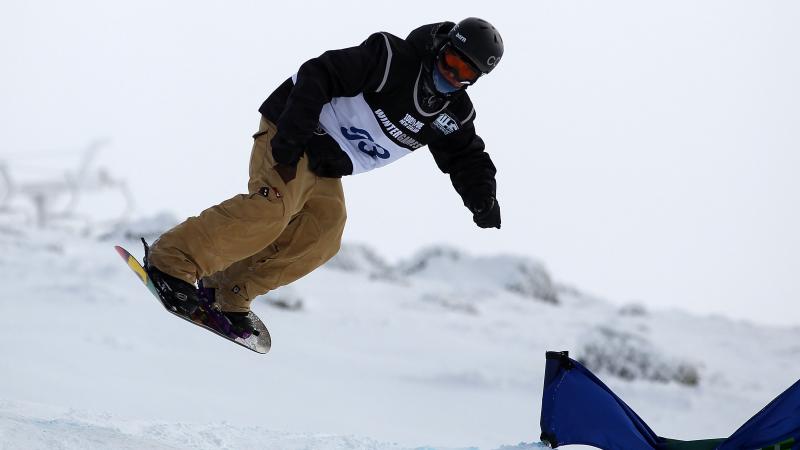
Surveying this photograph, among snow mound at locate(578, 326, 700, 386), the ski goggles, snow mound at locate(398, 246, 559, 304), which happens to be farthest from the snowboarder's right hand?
snow mound at locate(398, 246, 559, 304)

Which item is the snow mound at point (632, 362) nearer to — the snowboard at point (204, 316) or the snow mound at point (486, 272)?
the snow mound at point (486, 272)

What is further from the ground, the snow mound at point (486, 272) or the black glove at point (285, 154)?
the snow mound at point (486, 272)

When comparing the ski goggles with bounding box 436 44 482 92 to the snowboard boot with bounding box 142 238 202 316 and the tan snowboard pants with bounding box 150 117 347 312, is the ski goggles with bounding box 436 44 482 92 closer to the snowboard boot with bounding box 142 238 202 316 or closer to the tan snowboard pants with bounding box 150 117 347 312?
the tan snowboard pants with bounding box 150 117 347 312

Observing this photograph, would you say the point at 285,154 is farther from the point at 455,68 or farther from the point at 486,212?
the point at 486,212

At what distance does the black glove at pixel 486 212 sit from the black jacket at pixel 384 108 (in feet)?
0.10

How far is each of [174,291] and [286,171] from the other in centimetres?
63

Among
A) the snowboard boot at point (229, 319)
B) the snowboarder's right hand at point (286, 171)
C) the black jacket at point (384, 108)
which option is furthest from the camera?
the snowboard boot at point (229, 319)

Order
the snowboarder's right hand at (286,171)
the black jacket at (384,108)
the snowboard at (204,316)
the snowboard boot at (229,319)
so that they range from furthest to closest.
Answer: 1. the snowboard boot at (229,319)
2. the snowboard at (204,316)
3. the snowboarder's right hand at (286,171)
4. the black jacket at (384,108)

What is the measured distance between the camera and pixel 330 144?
11.9 feet

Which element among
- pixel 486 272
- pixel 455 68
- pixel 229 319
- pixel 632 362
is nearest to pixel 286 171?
pixel 455 68

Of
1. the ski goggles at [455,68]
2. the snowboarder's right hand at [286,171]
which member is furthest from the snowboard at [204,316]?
the ski goggles at [455,68]

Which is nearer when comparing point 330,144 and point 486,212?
point 330,144

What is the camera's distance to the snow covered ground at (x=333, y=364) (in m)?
4.79

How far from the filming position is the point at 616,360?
361 inches
